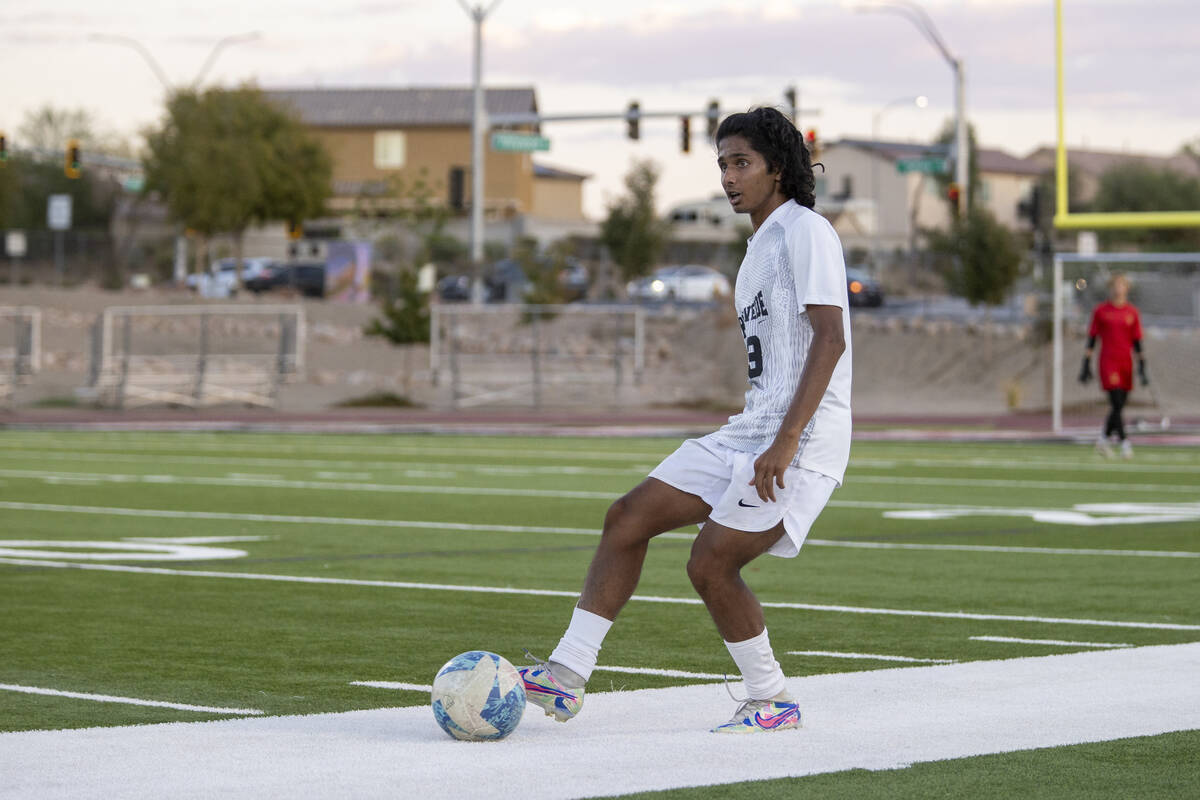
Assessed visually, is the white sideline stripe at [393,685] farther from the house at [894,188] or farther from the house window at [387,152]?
the house window at [387,152]

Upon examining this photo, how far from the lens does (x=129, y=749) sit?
243 inches

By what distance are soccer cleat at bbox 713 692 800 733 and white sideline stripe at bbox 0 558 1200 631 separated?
3480 millimetres

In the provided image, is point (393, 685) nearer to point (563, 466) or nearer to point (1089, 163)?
point (563, 466)

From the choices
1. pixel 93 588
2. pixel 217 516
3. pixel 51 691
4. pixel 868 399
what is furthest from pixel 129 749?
pixel 868 399

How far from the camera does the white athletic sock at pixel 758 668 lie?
6.52m

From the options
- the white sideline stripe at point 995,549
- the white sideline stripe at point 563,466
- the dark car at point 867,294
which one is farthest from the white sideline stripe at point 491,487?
the dark car at point 867,294

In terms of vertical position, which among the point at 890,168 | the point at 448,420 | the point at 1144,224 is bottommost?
the point at 448,420

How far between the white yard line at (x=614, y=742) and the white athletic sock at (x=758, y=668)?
0.16 meters

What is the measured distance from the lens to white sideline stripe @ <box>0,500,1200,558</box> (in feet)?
43.3

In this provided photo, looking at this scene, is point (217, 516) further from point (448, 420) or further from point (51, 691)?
point (448, 420)

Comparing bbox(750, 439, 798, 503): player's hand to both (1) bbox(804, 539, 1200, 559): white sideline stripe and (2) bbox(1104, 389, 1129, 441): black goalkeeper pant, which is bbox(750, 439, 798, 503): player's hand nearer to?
(1) bbox(804, 539, 1200, 559): white sideline stripe

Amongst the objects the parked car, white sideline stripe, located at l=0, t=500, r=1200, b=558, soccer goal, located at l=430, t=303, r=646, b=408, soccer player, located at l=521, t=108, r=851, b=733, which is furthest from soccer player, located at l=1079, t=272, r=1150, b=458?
the parked car

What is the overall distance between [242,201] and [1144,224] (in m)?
48.9

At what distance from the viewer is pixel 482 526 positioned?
50.5 ft
